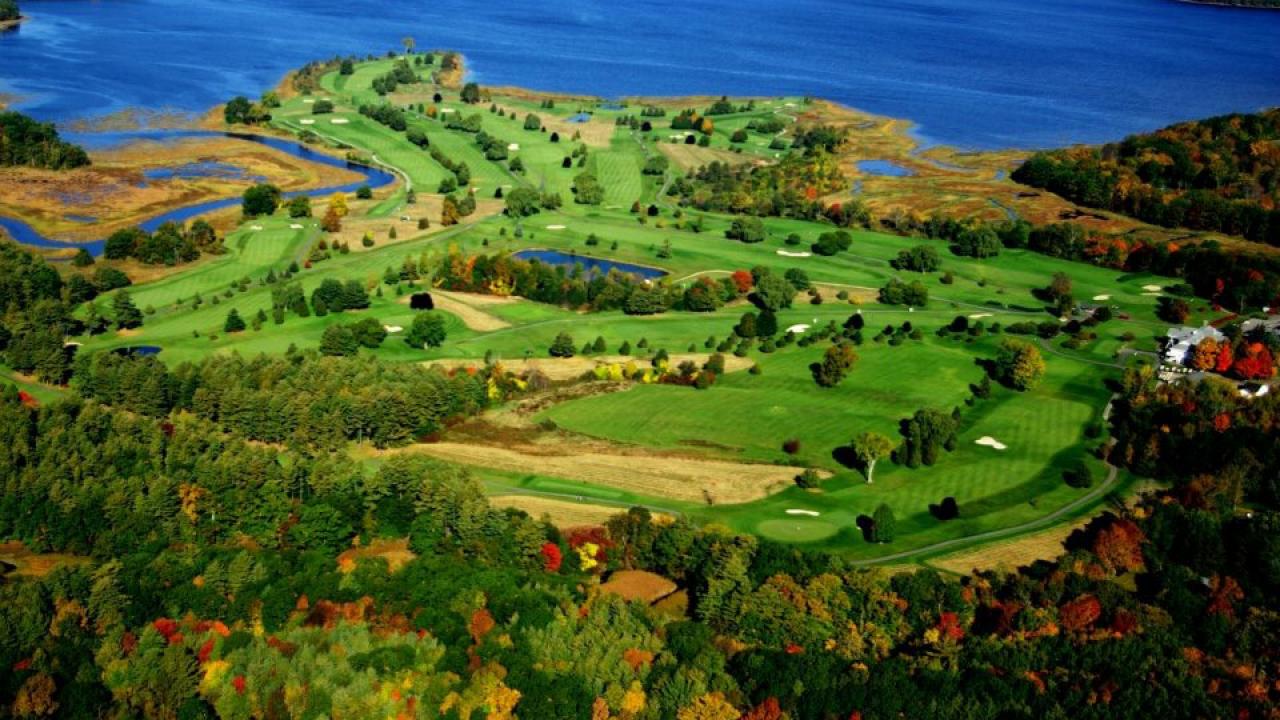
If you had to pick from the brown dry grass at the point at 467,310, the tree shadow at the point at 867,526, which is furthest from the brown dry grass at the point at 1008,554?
the brown dry grass at the point at 467,310

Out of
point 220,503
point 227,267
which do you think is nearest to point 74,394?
point 220,503

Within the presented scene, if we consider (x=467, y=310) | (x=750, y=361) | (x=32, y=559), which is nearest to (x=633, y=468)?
(x=750, y=361)

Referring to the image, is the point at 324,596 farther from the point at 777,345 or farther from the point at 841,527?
the point at 777,345

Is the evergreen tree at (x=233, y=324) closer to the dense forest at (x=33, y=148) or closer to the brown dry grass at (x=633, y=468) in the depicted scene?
the brown dry grass at (x=633, y=468)

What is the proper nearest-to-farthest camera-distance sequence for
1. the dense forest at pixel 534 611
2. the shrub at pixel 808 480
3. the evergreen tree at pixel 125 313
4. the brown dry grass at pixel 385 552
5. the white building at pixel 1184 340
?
the dense forest at pixel 534 611
the brown dry grass at pixel 385 552
the shrub at pixel 808 480
the white building at pixel 1184 340
the evergreen tree at pixel 125 313

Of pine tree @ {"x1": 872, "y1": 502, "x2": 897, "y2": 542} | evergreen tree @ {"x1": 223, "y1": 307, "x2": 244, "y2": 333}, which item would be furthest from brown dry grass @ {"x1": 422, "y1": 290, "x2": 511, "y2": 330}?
pine tree @ {"x1": 872, "y1": 502, "x2": 897, "y2": 542}

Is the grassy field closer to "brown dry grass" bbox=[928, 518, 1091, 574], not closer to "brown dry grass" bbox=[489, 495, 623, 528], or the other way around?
"brown dry grass" bbox=[489, 495, 623, 528]
